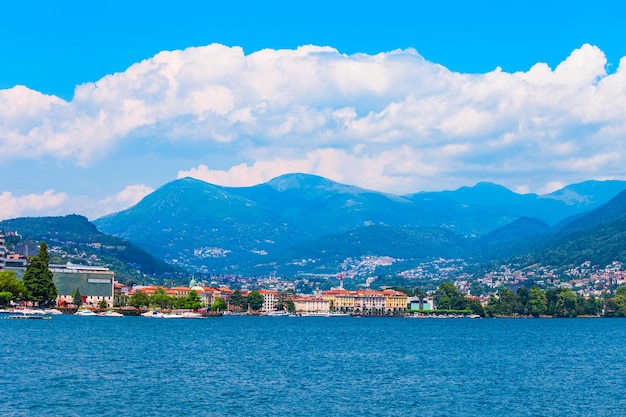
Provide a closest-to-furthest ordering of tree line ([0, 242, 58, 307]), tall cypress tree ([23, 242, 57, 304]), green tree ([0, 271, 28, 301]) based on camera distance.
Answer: tree line ([0, 242, 58, 307])
tall cypress tree ([23, 242, 57, 304])
green tree ([0, 271, 28, 301])

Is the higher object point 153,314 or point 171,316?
point 153,314

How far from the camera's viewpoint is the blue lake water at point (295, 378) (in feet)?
166

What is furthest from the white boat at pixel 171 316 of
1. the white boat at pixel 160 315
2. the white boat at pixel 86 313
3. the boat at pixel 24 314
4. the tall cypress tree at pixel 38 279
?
the boat at pixel 24 314

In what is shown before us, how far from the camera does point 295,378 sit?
6450cm

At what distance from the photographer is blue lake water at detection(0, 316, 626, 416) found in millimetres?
A: 50625

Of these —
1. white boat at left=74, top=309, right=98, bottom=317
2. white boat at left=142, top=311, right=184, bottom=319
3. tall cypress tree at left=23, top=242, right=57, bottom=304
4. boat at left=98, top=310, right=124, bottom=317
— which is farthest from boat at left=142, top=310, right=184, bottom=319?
tall cypress tree at left=23, top=242, right=57, bottom=304

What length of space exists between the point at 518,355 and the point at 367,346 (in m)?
17.7

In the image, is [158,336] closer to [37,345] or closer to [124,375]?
[37,345]

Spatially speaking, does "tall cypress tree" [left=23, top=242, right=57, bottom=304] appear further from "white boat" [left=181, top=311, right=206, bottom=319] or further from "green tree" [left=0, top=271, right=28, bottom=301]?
"white boat" [left=181, top=311, right=206, bottom=319]

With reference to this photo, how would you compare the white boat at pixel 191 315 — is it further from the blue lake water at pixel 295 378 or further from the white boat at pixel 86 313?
the blue lake water at pixel 295 378

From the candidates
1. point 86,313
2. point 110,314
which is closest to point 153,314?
point 110,314

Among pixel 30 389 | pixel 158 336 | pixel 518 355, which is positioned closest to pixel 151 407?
pixel 30 389

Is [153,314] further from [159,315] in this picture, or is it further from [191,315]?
[191,315]

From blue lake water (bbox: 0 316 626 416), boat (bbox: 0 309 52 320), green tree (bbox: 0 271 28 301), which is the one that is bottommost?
blue lake water (bbox: 0 316 626 416)
